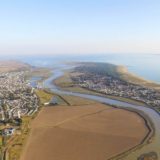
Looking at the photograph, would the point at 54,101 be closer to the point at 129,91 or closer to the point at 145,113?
the point at 129,91

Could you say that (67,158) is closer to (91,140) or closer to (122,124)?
(91,140)

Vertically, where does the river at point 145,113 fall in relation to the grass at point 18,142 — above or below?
above

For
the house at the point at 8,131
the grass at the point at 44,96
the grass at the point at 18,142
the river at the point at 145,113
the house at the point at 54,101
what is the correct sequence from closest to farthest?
the grass at the point at 18,142 < the river at the point at 145,113 < the house at the point at 8,131 < the house at the point at 54,101 < the grass at the point at 44,96

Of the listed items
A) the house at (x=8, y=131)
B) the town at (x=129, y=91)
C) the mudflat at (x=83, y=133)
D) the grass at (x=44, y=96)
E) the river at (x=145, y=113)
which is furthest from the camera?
the grass at (x=44, y=96)

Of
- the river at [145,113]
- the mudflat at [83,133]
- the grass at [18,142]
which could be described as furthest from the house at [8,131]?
the river at [145,113]

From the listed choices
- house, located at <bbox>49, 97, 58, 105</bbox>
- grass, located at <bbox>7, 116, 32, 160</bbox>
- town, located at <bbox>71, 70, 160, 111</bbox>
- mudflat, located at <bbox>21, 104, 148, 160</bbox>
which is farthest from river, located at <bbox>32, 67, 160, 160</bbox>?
grass, located at <bbox>7, 116, 32, 160</bbox>

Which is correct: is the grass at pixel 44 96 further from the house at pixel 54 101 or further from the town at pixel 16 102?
the town at pixel 16 102

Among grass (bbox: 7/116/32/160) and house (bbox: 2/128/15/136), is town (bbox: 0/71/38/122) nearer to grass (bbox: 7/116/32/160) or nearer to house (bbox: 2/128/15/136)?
house (bbox: 2/128/15/136)

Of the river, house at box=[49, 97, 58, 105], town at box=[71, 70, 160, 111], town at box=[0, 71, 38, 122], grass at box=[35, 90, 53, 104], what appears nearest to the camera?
the river

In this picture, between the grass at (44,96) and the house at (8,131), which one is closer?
the house at (8,131)

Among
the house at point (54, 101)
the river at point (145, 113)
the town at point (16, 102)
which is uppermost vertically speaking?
the river at point (145, 113)
